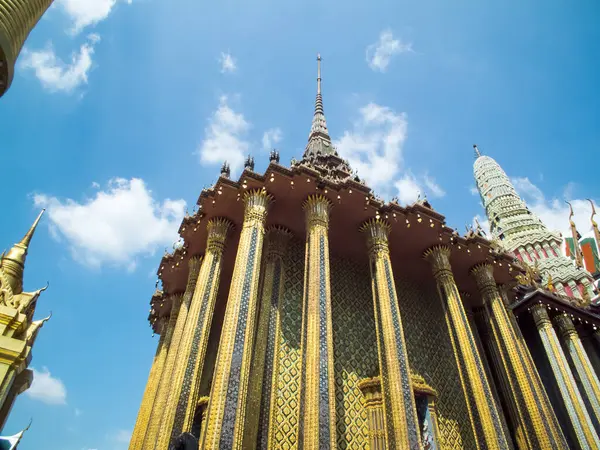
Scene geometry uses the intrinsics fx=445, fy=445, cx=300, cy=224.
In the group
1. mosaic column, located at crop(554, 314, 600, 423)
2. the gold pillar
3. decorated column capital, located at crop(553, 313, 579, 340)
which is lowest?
the gold pillar

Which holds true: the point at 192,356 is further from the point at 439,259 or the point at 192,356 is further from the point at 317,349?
the point at 439,259

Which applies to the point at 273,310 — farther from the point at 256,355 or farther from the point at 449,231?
the point at 449,231

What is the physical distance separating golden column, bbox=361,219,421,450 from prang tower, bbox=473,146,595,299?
14207mm

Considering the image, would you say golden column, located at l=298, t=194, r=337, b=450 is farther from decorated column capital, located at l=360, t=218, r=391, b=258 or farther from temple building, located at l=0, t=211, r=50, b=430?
temple building, located at l=0, t=211, r=50, b=430

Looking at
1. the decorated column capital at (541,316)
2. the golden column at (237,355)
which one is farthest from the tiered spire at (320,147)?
the decorated column capital at (541,316)

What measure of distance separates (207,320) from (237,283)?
4.70 feet

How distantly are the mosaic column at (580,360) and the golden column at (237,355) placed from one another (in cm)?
1292

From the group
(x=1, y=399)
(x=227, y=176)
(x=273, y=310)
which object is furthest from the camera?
(x=227, y=176)

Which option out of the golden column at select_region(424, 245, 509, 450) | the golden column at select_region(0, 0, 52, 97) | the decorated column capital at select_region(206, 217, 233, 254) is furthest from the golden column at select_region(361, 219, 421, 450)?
the golden column at select_region(0, 0, 52, 97)

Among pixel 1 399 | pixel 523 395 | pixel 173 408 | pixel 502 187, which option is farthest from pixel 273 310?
pixel 502 187

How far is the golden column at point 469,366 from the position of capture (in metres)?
10.1

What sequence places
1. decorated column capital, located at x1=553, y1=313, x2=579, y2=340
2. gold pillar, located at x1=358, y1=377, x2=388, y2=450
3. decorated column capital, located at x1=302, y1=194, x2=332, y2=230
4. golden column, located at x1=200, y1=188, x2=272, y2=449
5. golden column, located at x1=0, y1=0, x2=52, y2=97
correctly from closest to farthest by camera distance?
golden column, located at x1=0, y1=0, x2=52, y2=97, golden column, located at x1=200, y1=188, x2=272, y2=449, gold pillar, located at x1=358, y1=377, x2=388, y2=450, decorated column capital, located at x1=302, y1=194, x2=332, y2=230, decorated column capital, located at x1=553, y1=313, x2=579, y2=340

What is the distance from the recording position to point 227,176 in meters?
12.0

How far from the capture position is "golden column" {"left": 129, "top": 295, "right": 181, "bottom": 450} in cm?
1151
